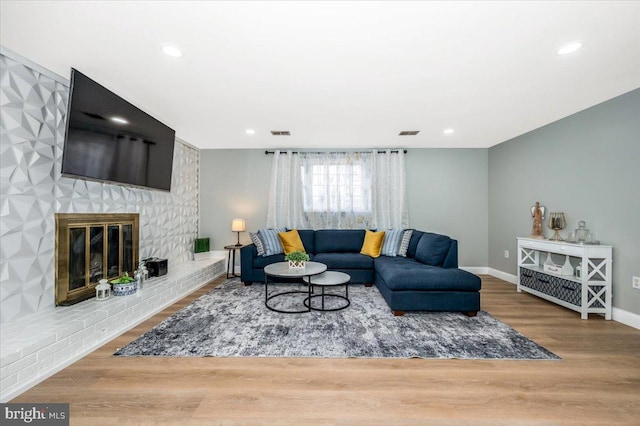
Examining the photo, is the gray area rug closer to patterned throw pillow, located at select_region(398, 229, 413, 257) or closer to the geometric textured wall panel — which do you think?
the geometric textured wall panel

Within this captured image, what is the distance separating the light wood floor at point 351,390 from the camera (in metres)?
1.53

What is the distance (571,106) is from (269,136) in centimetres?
404

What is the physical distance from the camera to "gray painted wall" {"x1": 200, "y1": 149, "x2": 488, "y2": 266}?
5168mm

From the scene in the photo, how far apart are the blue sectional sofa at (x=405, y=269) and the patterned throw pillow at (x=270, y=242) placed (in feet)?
0.32

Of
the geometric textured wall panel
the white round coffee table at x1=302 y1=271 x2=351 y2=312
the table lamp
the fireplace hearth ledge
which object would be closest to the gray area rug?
the white round coffee table at x1=302 y1=271 x2=351 y2=312

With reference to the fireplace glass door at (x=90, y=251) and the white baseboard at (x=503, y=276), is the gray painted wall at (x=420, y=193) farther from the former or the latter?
the fireplace glass door at (x=90, y=251)

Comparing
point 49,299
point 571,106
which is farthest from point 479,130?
point 49,299

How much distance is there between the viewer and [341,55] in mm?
2131

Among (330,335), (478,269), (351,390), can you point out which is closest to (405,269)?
(330,335)

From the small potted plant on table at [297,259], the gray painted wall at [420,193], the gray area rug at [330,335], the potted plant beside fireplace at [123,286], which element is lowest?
the gray area rug at [330,335]

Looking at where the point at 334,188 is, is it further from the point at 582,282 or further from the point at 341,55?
the point at 582,282

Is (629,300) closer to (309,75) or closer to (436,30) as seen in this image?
(436,30)

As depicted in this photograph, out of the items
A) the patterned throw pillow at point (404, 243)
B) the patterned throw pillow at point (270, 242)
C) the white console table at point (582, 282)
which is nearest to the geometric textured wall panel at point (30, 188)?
the patterned throw pillow at point (270, 242)

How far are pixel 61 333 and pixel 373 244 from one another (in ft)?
12.5
